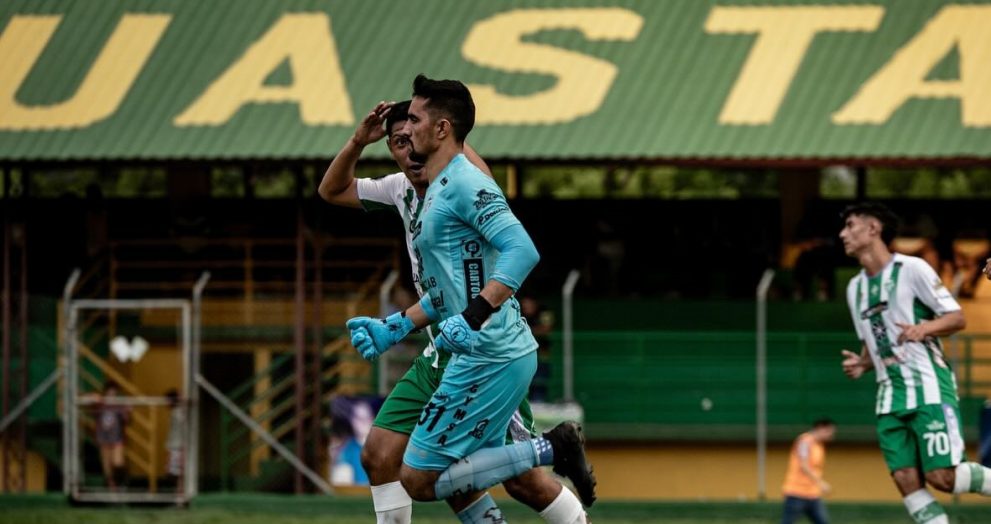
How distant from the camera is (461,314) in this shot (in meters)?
8.38

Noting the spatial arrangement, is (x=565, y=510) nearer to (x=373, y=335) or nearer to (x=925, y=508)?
(x=373, y=335)

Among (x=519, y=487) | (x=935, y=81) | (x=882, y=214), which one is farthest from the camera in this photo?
(x=935, y=81)

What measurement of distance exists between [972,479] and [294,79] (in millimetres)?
10707

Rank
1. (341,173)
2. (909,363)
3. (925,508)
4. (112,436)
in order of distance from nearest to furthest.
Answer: (341,173), (925,508), (909,363), (112,436)

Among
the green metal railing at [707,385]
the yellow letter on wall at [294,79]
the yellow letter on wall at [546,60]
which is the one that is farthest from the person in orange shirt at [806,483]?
the yellow letter on wall at [294,79]

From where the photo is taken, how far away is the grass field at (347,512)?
1788 cm

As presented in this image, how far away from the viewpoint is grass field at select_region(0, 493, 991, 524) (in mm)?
17875

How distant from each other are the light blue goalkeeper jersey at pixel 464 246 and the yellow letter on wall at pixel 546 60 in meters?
10.7

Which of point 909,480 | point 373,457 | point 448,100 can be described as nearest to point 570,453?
point 373,457

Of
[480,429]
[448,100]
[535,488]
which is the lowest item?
[535,488]

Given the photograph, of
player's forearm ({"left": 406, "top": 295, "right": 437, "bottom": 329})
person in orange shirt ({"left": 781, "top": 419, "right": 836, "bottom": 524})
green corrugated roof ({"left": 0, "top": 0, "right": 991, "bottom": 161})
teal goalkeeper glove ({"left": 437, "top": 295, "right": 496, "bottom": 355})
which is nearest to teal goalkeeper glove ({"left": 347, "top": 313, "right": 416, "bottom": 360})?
player's forearm ({"left": 406, "top": 295, "right": 437, "bottom": 329})

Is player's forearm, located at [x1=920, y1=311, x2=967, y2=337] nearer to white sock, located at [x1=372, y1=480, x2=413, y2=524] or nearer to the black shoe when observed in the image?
the black shoe

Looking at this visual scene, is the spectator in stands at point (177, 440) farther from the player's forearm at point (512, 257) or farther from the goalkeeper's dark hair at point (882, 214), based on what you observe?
the player's forearm at point (512, 257)

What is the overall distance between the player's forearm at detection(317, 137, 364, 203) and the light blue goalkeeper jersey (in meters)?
0.75
